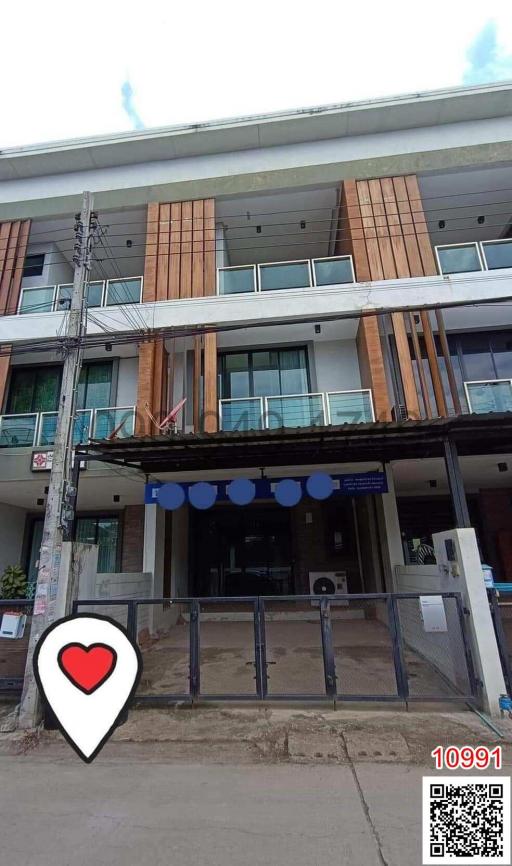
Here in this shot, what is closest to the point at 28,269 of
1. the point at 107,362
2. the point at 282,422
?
the point at 107,362

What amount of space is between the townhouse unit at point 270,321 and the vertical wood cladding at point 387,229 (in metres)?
0.05

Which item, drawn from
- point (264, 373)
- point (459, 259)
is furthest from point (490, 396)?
point (264, 373)

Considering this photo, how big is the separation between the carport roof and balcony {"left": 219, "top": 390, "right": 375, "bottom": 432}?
2.27m

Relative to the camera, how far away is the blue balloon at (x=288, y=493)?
7.64m

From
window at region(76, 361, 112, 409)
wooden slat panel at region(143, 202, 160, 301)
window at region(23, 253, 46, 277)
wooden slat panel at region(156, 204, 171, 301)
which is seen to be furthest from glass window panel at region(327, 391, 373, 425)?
window at region(23, 253, 46, 277)

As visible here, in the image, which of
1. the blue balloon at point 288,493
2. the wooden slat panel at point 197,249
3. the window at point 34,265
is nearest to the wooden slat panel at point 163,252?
the wooden slat panel at point 197,249

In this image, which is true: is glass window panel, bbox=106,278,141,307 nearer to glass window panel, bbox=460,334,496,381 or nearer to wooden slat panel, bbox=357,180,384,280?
wooden slat panel, bbox=357,180,384,280

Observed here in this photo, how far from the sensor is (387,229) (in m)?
11.1

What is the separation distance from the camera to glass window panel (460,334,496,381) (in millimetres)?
10945

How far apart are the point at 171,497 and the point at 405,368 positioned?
6078mm

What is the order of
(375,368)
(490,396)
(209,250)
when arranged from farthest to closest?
(209,250) → (375,368) → (490,396)

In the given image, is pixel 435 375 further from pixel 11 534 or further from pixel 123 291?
pixel 11 534

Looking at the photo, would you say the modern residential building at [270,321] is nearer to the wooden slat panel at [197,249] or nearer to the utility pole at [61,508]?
the wooden slat panel at [197,249]

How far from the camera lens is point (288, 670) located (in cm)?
627
